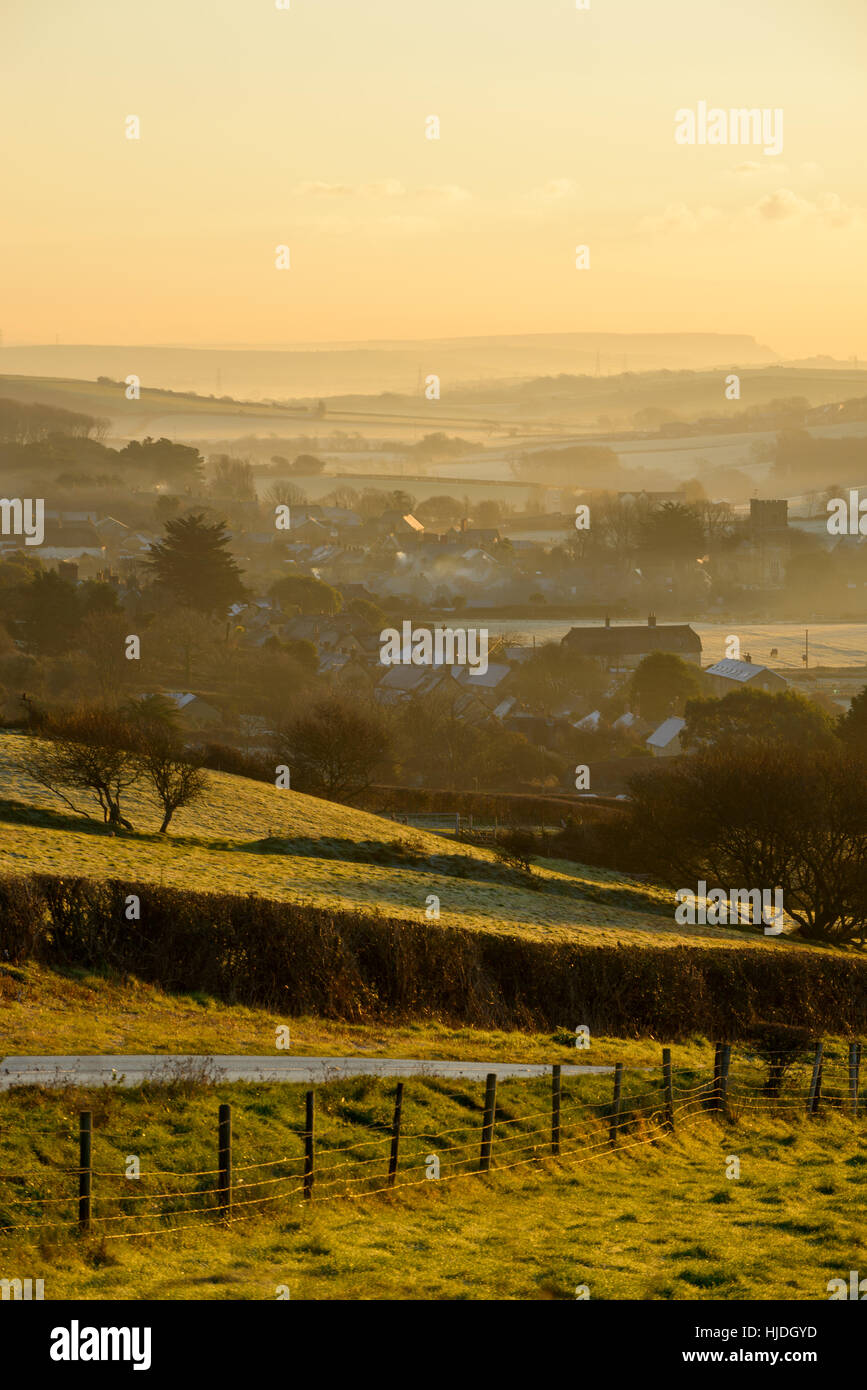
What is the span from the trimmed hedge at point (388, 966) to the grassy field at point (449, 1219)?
8.06m

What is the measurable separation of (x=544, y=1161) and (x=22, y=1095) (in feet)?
21.7

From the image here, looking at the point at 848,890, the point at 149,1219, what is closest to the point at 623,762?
the point at 848,890

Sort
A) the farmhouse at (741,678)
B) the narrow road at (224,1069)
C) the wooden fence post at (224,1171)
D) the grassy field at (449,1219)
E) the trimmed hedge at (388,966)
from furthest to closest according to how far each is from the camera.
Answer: the farmhouse at (741,678), the trimmed hedge at (388,966), the narrow road at (224,1069), the wooden fence post at (224,1171), the grassy field at (449,1219)

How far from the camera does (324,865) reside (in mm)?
46938

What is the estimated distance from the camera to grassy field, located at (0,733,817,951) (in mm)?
38438

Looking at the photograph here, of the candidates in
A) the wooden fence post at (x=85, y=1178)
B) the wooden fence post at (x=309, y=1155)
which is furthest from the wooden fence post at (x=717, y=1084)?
the wooden fence post at (x=85, y=1178)

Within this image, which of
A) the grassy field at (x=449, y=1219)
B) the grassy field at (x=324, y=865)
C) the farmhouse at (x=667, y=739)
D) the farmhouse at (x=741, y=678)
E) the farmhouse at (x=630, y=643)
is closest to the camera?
the grassy field at (x=449, y=1219)

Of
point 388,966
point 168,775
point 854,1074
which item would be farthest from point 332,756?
point 854,1074

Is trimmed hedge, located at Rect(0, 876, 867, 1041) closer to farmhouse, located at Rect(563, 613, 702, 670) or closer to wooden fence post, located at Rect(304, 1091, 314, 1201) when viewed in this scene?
wooden fence post, located at Rect(304, 1091, 314, 1201)

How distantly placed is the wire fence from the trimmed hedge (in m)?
6.45

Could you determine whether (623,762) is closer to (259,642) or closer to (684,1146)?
(259,642)

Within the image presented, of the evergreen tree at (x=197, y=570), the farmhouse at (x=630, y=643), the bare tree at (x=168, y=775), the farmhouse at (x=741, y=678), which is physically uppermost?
the evergreen tree at (x=197, y=570)

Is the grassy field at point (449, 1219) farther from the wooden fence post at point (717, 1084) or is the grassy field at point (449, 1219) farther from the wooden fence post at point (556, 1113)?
the wooden fence post at point (717, 1084)

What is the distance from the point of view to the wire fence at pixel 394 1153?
575 inches
